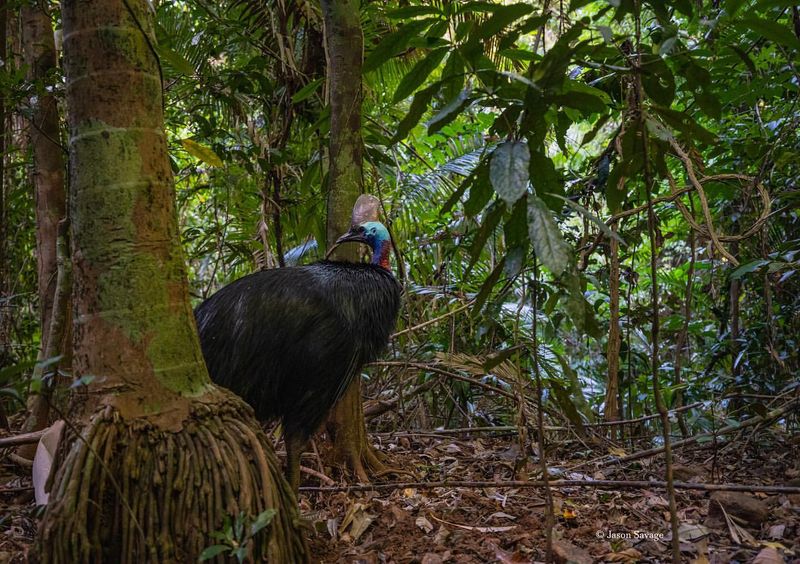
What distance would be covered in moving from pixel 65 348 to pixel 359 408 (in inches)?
52.2

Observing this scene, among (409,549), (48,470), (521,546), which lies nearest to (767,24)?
(521,546)

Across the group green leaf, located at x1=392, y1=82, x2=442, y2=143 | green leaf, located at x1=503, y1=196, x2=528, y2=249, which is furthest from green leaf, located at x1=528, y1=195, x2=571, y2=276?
green leaf, located at x1=392, y1=82, x2=442, y2=143

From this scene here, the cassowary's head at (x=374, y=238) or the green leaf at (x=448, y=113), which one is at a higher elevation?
the cassowary's head at (x=374, y=238)

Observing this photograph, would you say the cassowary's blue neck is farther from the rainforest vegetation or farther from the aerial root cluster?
the aerial root cluster

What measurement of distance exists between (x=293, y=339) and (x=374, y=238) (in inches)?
25.7

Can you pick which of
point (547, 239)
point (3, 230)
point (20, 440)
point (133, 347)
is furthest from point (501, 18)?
point (3, 230)

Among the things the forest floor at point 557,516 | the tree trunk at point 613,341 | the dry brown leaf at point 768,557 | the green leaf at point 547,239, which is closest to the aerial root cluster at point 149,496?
the forest floor at point 557,516

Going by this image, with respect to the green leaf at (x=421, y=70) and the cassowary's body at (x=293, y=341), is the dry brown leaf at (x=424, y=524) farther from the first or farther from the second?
the green leaf at (x=421, y=70)

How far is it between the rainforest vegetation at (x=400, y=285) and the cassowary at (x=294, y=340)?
2.0 inches

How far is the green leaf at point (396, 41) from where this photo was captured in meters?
1.98

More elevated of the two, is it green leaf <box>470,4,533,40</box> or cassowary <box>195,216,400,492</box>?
green leaf <box>470,4,533,40</box>

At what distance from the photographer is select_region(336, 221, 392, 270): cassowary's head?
10.1 ft

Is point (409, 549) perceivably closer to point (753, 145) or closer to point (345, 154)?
point (345, 154)

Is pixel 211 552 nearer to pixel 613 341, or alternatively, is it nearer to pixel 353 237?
pixel 353 237
